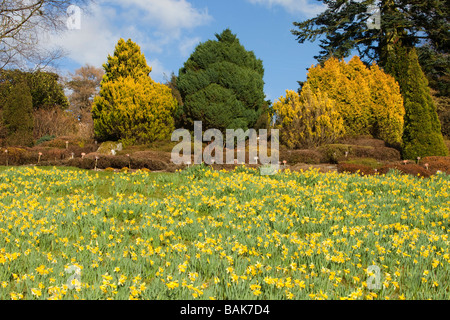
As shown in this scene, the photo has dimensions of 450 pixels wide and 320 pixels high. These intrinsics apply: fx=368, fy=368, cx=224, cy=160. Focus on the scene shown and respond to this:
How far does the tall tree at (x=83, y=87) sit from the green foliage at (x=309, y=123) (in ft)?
96.6

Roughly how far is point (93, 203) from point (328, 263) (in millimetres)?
3343

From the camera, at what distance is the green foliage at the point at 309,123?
596 inches

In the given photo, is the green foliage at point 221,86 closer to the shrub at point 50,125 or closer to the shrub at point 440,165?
the shrub at point 440,165

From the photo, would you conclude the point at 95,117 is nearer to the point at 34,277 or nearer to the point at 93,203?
the point at 93,203

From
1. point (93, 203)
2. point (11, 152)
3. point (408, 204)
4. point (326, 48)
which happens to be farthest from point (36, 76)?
point (408, 204)

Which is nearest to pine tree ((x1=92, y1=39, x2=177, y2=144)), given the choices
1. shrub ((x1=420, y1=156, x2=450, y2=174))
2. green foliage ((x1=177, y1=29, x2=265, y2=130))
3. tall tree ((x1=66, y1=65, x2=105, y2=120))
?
green foliage ((x1=177, y1=29, x2=265, y2=130))

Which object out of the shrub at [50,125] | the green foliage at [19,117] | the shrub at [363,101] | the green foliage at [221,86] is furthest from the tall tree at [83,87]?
the shrub at [363,101]

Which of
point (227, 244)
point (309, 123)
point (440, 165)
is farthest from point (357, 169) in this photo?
point (227, 244)

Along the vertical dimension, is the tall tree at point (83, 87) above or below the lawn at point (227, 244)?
above

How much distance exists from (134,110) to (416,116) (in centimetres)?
1186

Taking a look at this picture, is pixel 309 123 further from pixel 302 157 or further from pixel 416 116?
pixel 416 116

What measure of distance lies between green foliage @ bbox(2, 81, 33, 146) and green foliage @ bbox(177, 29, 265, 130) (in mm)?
8516

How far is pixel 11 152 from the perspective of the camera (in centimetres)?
1238
